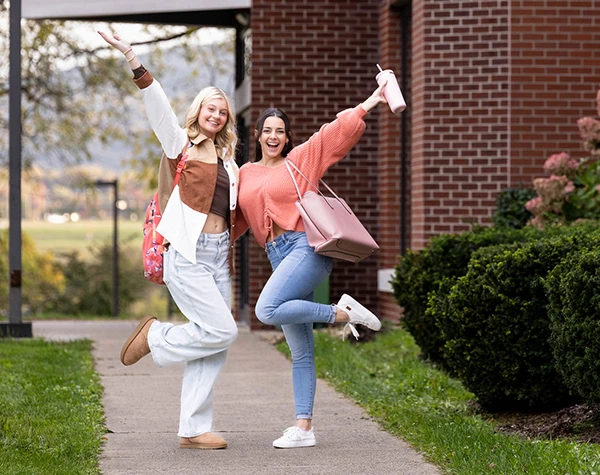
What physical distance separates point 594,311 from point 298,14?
8261mm

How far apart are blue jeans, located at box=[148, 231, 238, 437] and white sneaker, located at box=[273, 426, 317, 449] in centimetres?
40

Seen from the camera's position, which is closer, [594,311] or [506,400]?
[594,311]

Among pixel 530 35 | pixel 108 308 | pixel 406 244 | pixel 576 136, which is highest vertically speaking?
pixel 530 35

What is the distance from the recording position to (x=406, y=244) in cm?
1305

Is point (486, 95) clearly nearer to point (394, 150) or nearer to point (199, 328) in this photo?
point (394, 150)

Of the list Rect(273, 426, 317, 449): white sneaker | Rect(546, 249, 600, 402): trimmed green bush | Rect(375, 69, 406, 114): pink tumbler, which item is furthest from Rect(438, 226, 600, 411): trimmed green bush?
Rect(375, 69, 406, 114): pink tumbler

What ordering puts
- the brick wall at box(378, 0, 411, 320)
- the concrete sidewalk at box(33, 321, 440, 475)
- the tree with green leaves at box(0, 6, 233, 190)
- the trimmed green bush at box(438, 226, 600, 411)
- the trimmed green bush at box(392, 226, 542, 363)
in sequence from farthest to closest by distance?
the tree with green leaves at box(0, 6, 233, 190) < the brick wall at box(378, 0, 411, 320) < the trimmed green bush at box(392, 226, 542, 363) < the trimmed green bush at box(438, 226, 600, 411) < the concrete sidewalk at box(33, 321, 440, 475)

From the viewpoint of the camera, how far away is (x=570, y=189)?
1022cm

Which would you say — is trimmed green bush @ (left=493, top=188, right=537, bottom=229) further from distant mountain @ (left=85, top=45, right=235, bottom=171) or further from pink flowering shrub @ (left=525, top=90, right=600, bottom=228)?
distant mountain @ (left=85, top=45, right=235, bottom=171)

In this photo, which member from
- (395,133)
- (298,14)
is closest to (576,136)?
(395,133)

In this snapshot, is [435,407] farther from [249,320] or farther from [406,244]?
[249,320]

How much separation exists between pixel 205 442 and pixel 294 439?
474mm

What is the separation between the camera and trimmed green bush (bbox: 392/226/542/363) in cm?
872

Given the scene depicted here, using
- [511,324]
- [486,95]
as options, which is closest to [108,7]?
[486,95]
